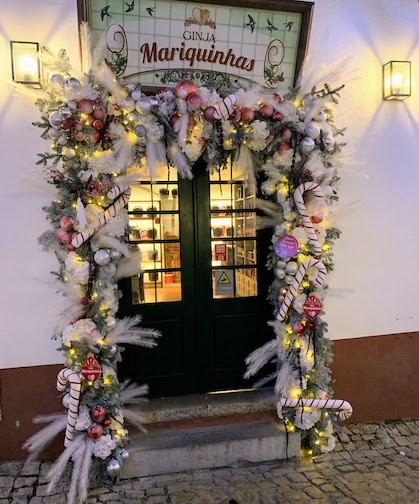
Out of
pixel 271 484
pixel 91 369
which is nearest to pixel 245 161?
pixel 91 369

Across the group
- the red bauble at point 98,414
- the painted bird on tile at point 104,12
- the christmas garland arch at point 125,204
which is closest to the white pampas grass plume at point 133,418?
the christmas garland arch at point 125,204

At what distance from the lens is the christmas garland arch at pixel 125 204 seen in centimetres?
347

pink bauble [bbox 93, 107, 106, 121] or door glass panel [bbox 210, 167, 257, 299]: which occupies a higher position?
pink bauble [bbox 93, 107, 106, 121]

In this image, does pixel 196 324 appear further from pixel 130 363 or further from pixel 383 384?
pixel 383 384

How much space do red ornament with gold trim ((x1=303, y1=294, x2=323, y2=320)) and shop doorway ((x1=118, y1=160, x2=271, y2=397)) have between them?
0.74 meters

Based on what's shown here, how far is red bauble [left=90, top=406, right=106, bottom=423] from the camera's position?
3.51 meters

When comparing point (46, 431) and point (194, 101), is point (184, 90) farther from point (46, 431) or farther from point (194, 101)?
point (46, 431)

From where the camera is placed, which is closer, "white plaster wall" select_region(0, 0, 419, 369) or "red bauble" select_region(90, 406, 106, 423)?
"red bauble" select_region(90, 406, 106, 423)

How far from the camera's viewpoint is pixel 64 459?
11.3 feet

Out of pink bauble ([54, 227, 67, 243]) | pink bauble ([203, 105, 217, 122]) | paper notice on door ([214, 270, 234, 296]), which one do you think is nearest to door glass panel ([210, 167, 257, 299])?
paper notice on door ([214, 270, 234, 296])

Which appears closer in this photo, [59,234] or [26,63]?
[59,234]

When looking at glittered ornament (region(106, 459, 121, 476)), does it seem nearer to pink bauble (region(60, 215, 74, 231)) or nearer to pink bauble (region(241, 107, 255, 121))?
pink bauble (region(60, 215, 74, 231))

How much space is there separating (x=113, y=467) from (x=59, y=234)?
1.96 meters

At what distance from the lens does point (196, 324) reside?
4.49 meters
